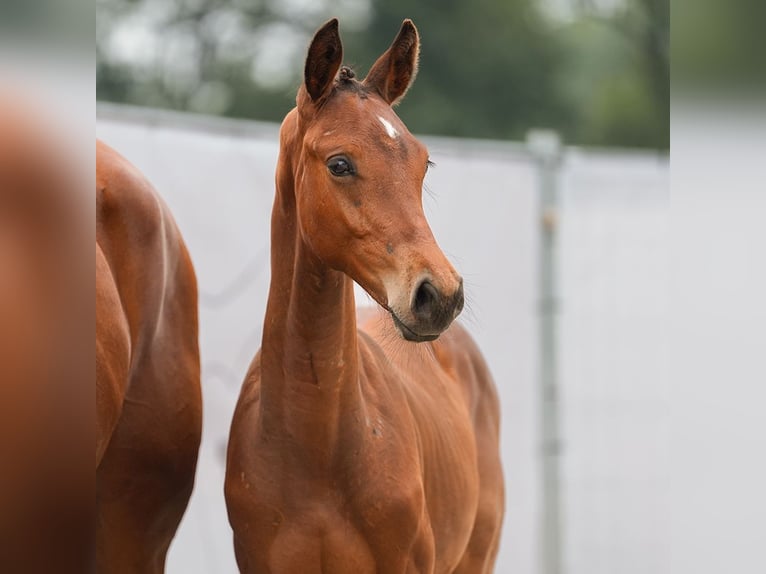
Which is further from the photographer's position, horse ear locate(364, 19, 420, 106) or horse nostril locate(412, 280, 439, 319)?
horse ear locate(364, 19, 420, 106)

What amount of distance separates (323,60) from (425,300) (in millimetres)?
524

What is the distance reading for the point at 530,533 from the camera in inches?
213

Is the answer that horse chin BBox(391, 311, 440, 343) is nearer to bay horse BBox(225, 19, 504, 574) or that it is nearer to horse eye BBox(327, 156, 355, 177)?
bay horse BBox(225, 19, 504, 574)

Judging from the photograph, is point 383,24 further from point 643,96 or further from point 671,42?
point 671,42

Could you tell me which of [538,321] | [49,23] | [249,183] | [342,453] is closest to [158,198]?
[342,453]

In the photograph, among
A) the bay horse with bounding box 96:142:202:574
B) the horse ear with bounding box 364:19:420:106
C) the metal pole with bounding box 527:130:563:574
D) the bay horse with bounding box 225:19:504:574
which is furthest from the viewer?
the metal pole with bounding box 527:130:563:574

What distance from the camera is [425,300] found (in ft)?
6.04

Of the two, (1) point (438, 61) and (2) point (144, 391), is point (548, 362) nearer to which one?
(2) point (144, 391)

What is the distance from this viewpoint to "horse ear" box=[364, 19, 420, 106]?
2176mm

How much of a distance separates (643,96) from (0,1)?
18.5 metres

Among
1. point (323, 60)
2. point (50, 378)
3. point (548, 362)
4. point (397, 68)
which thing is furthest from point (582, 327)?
point (50, 378)

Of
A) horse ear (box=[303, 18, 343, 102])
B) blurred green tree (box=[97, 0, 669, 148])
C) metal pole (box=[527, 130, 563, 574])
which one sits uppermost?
blurred green tree (box=[97, 0, 669, 148])

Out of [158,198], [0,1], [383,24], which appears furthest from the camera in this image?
[383,24]

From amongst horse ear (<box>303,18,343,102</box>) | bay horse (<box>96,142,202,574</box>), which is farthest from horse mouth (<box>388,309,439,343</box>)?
bay horse (<box>96,142,202,574</box>)
